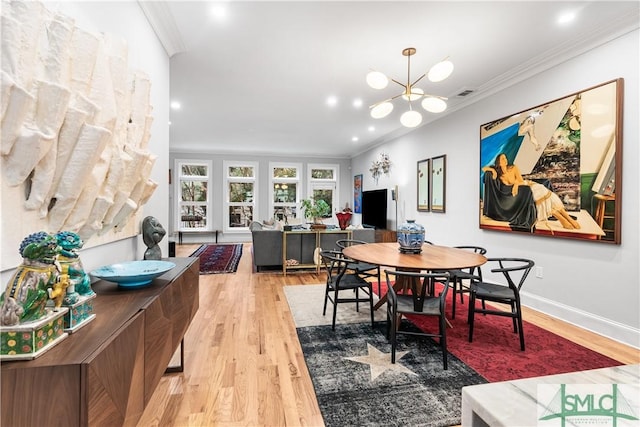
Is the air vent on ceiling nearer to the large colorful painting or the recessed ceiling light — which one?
the large colorful painting

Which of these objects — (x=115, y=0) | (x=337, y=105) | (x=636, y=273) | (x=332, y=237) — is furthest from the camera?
(x=332, y=237)

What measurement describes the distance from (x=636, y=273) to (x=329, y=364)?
2686 millimetres

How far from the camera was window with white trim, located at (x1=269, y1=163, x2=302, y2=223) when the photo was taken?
955cm

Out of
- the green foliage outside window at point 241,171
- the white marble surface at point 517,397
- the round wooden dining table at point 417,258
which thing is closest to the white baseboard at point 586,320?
the round wooden dining table at point 417,258

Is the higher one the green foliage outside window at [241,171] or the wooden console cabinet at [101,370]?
the green foliage outside window at [241,171]

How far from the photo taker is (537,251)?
3.42 meters

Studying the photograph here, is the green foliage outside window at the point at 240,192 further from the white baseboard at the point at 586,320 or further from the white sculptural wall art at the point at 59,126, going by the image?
the white sculptural wall art at the point at 59,126

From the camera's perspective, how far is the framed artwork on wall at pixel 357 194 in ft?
29.7

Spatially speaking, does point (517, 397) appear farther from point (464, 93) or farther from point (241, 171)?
point (241, 171)

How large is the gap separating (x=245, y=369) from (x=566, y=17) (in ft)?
12.7

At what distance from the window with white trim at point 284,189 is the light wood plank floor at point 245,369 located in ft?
19.4

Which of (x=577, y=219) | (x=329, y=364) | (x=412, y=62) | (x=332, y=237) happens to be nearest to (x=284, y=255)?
(x=332, y=237)

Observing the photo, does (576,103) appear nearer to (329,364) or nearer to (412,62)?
(412,62)

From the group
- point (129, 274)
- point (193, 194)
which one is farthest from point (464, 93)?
point (193, 194)
